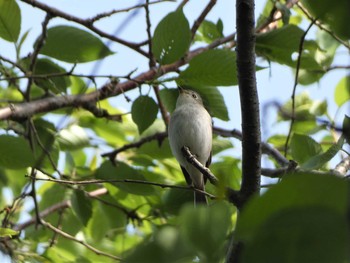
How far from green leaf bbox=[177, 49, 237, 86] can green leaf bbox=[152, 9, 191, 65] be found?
151 mm

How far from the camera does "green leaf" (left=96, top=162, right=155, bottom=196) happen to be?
398 centimetres

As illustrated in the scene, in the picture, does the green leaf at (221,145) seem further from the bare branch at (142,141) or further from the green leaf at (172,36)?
the green leaf at (172,36)

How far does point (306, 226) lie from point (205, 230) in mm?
178

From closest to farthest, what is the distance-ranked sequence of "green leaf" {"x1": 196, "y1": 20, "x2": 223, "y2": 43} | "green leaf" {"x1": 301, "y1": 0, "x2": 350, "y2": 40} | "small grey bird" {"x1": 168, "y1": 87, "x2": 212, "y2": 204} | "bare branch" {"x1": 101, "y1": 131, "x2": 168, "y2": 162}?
"green leaf" {"x1": 301, "y1": 0, "x2": 350, "y2": 40} → "green leaf" {"x1": 196, "y1": 20, "x2": 223, "y2": 43} → "bare branch" {"x1": 101, "y1": 131, "x2": 168, "y2": 162} → "small grey bird" {"x1": 168, "y1": 87, "x2": 212, "y2": 204}

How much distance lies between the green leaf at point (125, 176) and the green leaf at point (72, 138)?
60cm

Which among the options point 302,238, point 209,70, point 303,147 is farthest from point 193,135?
point 302,238

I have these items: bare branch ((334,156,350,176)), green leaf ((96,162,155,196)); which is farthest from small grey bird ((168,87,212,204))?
bare branch ((334,156,350,176))

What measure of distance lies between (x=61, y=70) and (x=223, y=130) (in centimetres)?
143

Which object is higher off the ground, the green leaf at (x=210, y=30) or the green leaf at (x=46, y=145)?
the green leaf at (x=210, y=30)

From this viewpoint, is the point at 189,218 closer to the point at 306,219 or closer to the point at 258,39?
the point at 306,219

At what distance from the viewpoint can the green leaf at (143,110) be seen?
3633 mm

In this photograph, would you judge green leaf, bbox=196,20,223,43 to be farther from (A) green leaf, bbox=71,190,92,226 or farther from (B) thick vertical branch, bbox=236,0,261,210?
(B) thick vertical branch, bbox=236,0,261,210

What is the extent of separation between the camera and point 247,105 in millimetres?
2072

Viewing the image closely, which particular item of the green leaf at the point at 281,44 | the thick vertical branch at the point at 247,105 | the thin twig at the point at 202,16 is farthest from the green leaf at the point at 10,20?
the thick vertical branch at the point at 247,105
